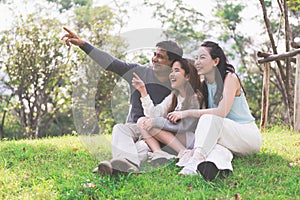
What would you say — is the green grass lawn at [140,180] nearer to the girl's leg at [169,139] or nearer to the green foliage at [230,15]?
the girl's leg at [169,139]

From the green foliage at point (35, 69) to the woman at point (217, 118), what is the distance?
735 cm

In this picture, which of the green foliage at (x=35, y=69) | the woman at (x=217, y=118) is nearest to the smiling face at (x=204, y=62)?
the woman at (x=217, y=118)

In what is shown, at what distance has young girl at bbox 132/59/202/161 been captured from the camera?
11.9 ft

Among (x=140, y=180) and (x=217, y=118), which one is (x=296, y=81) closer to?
(x=217, y=118)

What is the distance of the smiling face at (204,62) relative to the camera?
3.62 m

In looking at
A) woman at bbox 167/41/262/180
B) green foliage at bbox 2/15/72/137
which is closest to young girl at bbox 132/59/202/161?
woman at bbox 167/41/262/180

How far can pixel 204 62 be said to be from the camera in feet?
11.9

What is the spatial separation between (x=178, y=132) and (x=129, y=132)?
16.8 inches

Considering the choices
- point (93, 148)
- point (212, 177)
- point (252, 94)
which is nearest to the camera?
point (212, 177)

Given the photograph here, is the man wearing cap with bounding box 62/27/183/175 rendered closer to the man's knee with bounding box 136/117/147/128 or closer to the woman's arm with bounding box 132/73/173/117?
the man's knee with bounding box 136/117/147/128

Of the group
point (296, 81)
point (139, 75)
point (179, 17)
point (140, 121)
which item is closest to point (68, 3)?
point (179, 17)

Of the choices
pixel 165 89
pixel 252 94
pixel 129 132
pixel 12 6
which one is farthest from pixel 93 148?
pixel 252 94

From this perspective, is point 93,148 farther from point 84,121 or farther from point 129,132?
point 129,132

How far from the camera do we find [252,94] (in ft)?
52.7
